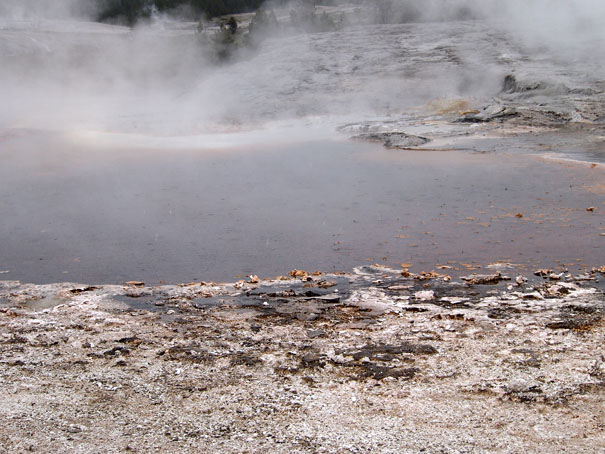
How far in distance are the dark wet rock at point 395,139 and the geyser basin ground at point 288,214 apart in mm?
423

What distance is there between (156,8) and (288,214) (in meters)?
17.5

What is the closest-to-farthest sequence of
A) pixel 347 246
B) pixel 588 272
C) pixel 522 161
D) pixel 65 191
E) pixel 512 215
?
pixel 588 272 < pixel 347 246 < pixel 512 215 < pixel 65 191 < pixel 522 161

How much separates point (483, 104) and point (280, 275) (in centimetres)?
699

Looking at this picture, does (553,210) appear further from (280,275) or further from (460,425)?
(460,425)

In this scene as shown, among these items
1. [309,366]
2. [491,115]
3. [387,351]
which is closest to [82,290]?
[309,366]

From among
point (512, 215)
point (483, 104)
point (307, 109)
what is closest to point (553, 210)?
→ point (512, 215)

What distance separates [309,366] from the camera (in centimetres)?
239

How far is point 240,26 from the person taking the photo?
18328mm

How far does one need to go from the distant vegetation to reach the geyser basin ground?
46.6 ft

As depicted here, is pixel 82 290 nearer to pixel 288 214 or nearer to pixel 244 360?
pixel 244 360

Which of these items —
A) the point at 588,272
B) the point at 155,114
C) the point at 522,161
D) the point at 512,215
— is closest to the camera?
the point at 588,272

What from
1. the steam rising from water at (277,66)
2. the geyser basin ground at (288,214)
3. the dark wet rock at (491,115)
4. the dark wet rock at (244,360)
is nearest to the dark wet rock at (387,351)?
the dark wet rock at (244,360)

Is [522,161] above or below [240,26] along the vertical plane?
below

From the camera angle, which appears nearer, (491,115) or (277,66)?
(491,115)
